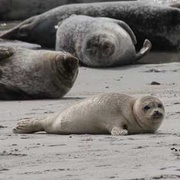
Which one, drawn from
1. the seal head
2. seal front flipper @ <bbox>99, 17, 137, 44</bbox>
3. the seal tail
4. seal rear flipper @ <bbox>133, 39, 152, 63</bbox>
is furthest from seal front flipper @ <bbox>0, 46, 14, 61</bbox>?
seal front flipper @ <bbox>99, 17, 137, 44</bbox>

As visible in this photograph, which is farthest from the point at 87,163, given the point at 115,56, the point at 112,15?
the point at 112,15

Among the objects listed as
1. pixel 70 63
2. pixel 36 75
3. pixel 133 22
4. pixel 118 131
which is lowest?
pixel 133 22

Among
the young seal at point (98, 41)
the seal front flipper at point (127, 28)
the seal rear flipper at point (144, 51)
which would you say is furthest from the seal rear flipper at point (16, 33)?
the seal rear flipper at point (144, 51)

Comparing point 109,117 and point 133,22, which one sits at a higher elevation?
point 109,117

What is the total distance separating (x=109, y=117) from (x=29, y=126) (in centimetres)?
53

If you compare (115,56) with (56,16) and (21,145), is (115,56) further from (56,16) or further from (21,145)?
(21,145)

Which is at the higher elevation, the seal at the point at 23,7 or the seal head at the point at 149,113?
the seal head at the point at 149,113

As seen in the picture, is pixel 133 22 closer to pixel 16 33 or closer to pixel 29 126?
pixel 16 33

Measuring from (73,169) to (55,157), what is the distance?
38cm

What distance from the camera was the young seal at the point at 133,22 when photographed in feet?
39.5

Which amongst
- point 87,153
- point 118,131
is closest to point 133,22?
point 118,131

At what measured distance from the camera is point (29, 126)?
17.0 ft

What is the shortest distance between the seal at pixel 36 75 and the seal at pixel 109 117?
8.09ft

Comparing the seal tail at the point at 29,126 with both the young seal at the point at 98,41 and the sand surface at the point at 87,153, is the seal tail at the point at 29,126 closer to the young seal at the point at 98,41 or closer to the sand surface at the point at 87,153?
the sand surface at the point at 87,153
